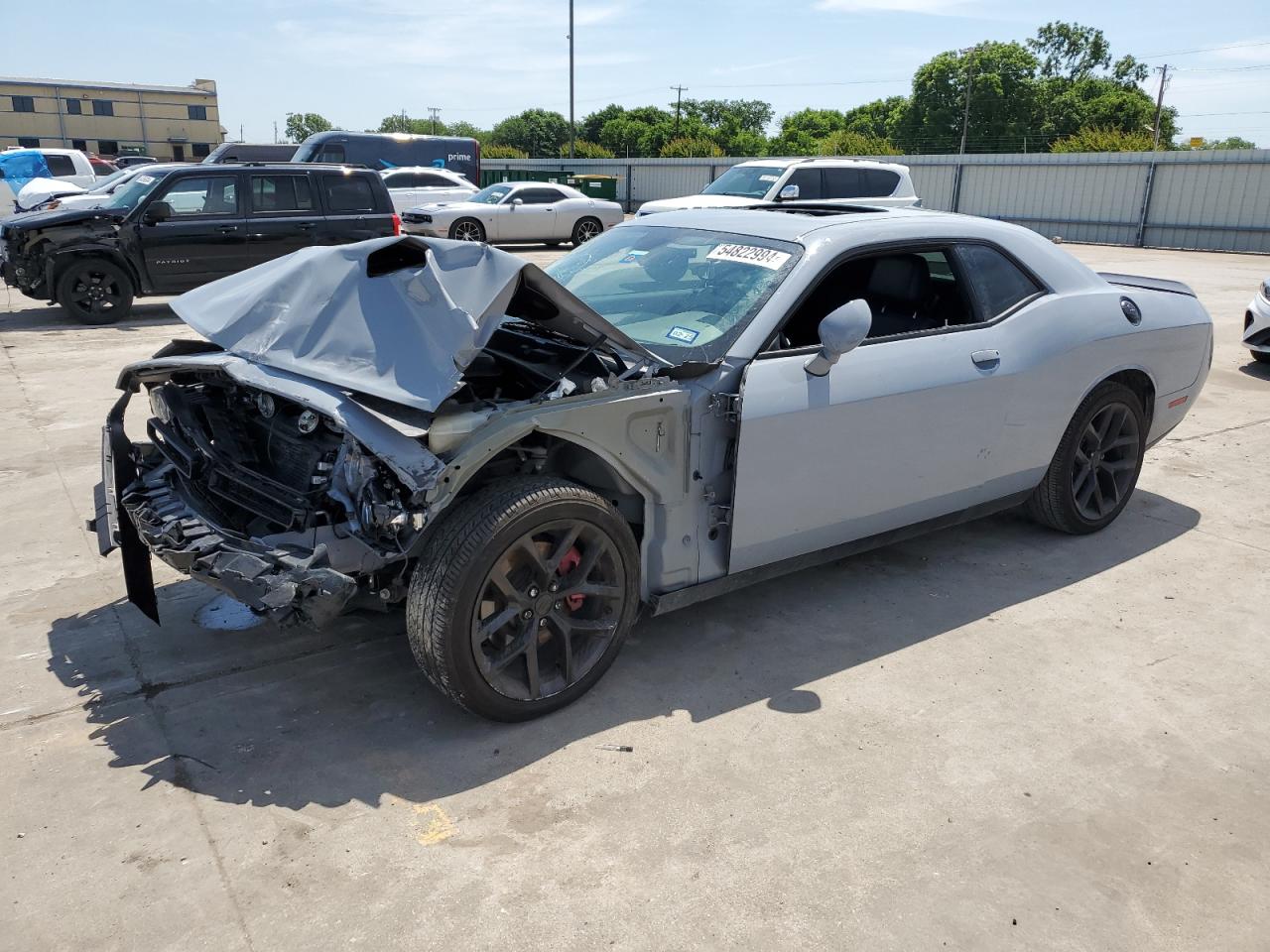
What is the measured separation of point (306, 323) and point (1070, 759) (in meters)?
3.07

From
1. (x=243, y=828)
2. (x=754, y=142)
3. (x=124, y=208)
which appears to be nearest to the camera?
(x=243, y=828)

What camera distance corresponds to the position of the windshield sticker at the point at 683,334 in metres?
3.67

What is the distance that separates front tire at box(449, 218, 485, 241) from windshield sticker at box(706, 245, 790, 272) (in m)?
15.7

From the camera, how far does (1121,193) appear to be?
1022 inches

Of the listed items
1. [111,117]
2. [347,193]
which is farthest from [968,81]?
[347,193]

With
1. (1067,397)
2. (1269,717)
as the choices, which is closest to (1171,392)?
(1067,397)

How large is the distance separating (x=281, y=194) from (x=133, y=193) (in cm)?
165

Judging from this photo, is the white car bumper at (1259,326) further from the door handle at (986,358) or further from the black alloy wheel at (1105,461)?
the door handle at (986,358)

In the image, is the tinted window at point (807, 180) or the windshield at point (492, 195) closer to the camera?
the tinted window at point (807, 180)

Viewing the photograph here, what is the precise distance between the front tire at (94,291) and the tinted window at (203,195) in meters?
1.02

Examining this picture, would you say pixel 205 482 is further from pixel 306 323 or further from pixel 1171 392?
pixel 1171 392

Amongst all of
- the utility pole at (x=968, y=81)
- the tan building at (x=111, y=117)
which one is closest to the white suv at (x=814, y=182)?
the utility pole at (x=968, y=81)

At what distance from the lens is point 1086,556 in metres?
4.88

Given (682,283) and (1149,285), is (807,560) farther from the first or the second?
(1149,285)
